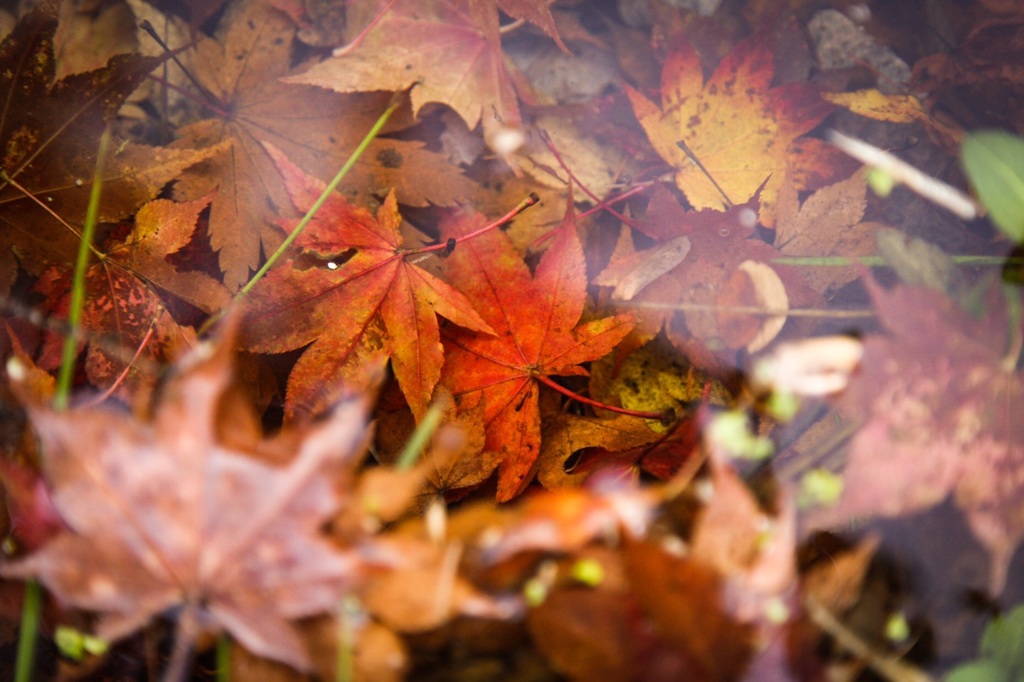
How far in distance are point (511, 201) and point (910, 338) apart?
28.8 inches

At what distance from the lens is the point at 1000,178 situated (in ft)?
2.42

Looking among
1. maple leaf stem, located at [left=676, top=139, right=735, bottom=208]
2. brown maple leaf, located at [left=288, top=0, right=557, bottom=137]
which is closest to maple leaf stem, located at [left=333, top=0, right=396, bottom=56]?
brown maple leaf, located at [left=288, top=0, right=557, bottom=137]

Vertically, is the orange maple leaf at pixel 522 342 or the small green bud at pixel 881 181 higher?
the small green bud at pixel 881 181

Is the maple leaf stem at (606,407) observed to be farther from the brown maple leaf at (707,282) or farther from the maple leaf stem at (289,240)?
the maple leaf stem at (289,240)

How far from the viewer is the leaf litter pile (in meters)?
0.58

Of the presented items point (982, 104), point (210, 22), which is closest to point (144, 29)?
point (210, 22)

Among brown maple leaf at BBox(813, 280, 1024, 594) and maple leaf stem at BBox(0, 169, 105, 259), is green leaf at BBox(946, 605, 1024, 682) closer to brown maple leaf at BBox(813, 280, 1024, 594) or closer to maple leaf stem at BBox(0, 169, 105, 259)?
brown maple leaf at BBox(813, 280, 1024, 594)

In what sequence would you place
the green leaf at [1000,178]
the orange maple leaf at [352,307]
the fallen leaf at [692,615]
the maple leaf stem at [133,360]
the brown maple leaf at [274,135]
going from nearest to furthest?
the fallen leaf at [692,615]
the green leaf at [1000,178]
the maple leaf stem at [133,360]
the orange maple leaf at [352,307]
the brown maple leaf at [274,135]

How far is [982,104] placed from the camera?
1.13 m

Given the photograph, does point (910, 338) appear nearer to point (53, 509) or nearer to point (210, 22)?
point (53, 509)

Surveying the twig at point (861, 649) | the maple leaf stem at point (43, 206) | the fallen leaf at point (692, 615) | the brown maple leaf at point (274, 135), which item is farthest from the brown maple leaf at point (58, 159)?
the twig at point (861, 649)

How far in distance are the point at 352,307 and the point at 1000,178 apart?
0.87m

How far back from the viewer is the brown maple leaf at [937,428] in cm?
61

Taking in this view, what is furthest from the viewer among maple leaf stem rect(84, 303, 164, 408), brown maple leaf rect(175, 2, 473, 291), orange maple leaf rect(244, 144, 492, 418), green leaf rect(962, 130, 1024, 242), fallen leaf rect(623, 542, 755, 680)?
brown maple leaf rect(175, 2, 473, 291)
